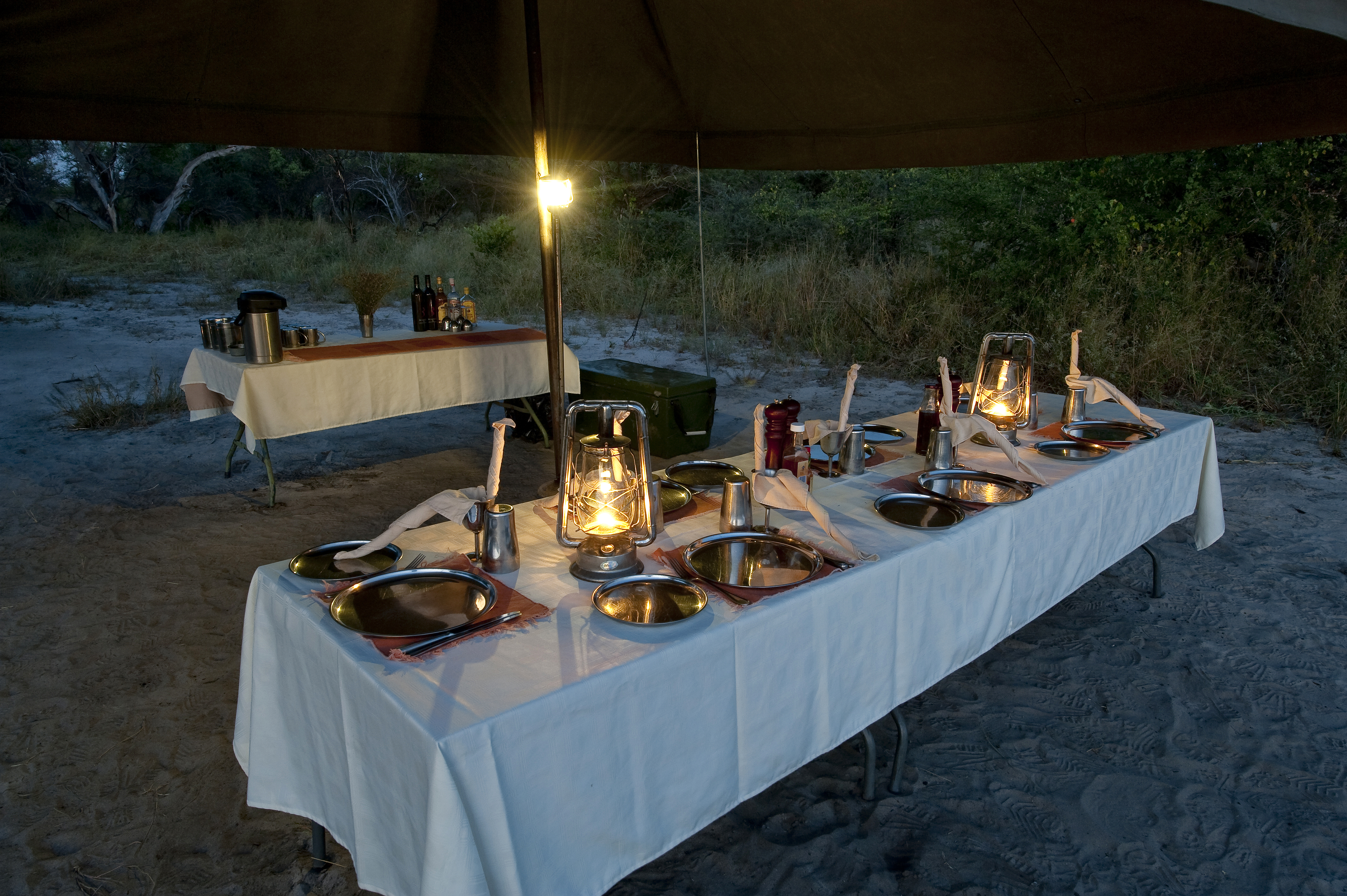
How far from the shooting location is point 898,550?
1.81 meters

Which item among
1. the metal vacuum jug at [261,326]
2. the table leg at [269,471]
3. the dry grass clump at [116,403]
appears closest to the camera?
the metal vacuum jug at [261,326]

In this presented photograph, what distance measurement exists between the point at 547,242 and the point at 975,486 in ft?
6.75

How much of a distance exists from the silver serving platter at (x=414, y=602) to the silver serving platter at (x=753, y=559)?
0.43 metres

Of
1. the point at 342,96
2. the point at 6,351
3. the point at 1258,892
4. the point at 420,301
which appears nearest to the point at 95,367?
the point at 6,351

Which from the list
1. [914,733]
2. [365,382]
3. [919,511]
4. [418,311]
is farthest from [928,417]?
[418,311]

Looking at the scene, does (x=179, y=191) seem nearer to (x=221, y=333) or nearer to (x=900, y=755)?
(x=221, y=333)

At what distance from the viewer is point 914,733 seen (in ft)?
7.84

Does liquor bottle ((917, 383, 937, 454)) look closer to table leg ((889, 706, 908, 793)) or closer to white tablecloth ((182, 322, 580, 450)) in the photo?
table leg ((889, 706, 908, 793))

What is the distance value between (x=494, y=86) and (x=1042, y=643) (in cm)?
324

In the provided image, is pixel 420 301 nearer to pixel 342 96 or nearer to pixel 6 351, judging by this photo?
pixel 342 96

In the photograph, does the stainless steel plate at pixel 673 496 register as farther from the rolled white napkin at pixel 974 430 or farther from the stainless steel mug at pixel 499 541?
the rolled white napkin at pixel 974 430

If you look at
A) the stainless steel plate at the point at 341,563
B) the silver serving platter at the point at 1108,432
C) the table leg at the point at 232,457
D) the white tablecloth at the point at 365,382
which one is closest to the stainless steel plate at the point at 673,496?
the stainless steel plate at the point at 341,563

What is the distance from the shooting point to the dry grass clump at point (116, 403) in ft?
18.7

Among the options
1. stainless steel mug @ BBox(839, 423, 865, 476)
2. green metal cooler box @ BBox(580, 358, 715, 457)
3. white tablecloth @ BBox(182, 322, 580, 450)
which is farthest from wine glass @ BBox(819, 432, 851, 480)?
green metal cooler box @ BBox(580, 358, 715, 457)
